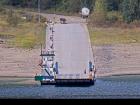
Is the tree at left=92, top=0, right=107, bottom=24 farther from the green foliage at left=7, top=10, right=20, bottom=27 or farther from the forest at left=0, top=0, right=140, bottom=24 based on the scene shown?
the green foliage at left=7, top=10, right=20, bottom=27

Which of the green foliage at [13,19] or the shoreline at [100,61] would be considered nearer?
the green foliage at [13,19]

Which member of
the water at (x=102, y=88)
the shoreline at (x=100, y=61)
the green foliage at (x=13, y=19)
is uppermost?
the green foliage at (x=13, y=19)

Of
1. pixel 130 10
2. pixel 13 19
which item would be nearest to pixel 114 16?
pixel 130 10

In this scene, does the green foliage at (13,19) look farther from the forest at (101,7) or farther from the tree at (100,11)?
the tree at (100,11)

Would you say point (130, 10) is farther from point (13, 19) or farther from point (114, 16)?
point (13, 19)

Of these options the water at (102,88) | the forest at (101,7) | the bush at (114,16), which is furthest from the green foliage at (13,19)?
the bush at (114,16)

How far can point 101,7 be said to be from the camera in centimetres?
227

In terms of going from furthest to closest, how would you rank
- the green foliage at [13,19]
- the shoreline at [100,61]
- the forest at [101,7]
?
1. the shoreline at [100,61]
2. the green foliage at [13,19]
3. the forest at [101,7]

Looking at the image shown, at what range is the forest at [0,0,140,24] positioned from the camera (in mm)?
2204

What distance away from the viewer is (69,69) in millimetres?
2430

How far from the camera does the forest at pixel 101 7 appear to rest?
220 centimetres
